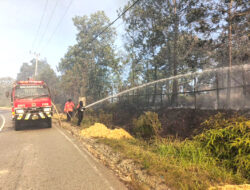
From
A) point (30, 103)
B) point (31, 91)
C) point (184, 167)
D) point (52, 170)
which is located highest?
point (31, 91)

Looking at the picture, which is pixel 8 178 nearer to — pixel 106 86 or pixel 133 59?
pixel 133 59

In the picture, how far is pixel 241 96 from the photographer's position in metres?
8.65

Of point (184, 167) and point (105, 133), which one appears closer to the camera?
point (184, 167)

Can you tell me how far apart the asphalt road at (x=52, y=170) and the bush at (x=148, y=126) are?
2.94 meters

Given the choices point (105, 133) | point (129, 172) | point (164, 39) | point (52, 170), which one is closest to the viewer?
point (129, 172)

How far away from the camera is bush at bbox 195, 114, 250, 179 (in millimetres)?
3985

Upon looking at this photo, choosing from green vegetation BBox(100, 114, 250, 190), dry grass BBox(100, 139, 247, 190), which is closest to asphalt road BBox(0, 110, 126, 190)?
dry grass BBox(100, 139, 247, 190)

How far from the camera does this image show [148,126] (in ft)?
28.3

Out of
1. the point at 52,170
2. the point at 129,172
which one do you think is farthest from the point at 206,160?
the point at 52,170

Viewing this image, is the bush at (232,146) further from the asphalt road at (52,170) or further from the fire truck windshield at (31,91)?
the fire truck windshield at (31,91)

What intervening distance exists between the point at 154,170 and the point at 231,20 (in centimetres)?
1014

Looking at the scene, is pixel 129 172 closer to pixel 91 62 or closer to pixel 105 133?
pixel 105 133

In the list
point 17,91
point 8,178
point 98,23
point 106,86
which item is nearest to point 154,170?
point 8,178

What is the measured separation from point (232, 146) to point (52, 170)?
4.00 metres
